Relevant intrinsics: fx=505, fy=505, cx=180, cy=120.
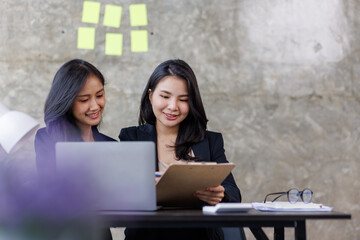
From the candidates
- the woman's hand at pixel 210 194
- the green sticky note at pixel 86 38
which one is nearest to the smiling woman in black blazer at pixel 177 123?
the woman's hand at pixel 210 194

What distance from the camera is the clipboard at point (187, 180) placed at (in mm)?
1491

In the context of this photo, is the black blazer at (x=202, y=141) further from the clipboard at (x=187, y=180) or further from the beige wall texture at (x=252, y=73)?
the beige wall texture at (x=252, y=73)

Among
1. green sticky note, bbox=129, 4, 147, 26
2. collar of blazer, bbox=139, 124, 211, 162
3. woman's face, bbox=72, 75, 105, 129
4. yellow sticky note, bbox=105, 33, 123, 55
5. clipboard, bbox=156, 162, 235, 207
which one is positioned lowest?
clipboard, bbox=156, 162, 235, 207

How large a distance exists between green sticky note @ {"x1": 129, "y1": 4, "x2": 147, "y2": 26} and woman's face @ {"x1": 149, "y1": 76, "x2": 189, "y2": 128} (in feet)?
5.18

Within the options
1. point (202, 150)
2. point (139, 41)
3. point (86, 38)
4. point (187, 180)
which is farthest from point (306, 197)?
point (86, 38)

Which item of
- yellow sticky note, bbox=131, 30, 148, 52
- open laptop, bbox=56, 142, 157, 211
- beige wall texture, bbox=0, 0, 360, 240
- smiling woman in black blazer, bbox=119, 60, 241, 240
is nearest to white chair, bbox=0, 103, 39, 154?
open laptop, bbox=56, 142, 157, 211

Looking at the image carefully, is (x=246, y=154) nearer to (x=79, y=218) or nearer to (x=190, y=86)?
(x=190, y=86)

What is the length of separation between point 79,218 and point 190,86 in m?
1.93

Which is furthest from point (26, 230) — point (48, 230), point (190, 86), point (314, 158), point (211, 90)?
point (314, 158)

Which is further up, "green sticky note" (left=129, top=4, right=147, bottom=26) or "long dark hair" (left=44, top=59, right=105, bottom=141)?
"green sticky note" (left=129, top=4, right=147, bottom=26)

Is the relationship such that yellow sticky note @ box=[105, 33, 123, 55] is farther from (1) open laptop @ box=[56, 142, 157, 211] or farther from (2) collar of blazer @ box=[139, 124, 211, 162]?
(1) open laptop @ box=[56, 142, 157, 211]

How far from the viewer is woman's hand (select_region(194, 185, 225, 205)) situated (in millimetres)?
1724

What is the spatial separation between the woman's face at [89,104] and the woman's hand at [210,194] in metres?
0.73

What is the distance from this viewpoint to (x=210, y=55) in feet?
12.6
